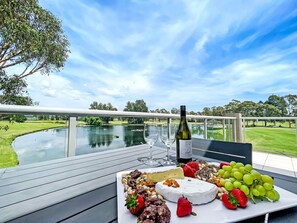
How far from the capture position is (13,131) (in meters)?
1.44

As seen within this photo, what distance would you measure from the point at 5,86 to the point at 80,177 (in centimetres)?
808

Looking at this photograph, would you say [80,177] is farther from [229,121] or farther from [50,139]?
[229,121]

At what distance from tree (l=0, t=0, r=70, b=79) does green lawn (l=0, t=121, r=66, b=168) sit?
616 cm

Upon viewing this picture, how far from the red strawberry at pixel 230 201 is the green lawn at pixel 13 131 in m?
1.49

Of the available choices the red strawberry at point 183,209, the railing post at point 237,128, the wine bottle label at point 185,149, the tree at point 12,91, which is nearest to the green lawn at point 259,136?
the railing post at point 237,128

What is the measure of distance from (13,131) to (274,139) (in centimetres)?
480

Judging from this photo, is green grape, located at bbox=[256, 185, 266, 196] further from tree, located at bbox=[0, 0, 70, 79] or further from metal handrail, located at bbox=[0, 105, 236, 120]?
tree, located at bbox=[0, 0, 70, 79]

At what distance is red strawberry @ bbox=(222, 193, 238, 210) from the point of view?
458 mm

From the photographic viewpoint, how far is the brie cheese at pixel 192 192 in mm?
483

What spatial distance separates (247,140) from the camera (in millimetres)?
4180

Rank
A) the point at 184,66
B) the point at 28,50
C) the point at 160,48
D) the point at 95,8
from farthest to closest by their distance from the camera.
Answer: the point at 184,66 < the point at 160,48 < the point at 28,50 < the point at 95,8

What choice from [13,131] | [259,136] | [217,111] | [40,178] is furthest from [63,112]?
[217,111]

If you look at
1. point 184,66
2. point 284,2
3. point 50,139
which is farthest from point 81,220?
point 184,66

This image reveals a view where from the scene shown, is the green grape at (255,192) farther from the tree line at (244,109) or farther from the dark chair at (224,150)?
the tree line at (244,109)
